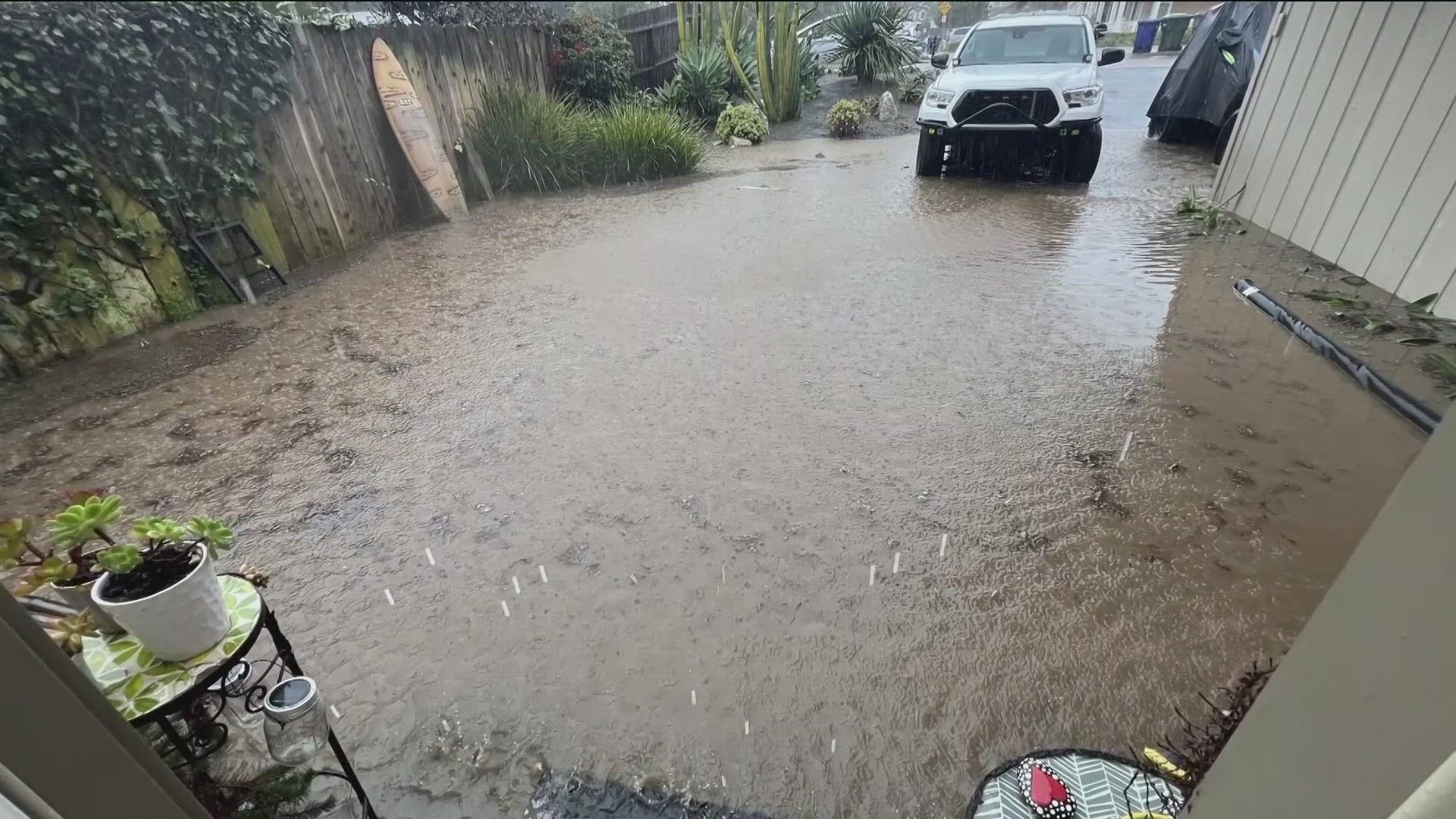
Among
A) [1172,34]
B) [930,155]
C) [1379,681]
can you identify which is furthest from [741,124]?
[1379,681]

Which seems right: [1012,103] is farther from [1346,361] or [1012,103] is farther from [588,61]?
[588,61]

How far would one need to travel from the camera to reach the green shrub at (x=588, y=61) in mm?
8289

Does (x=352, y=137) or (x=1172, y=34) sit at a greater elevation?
(x=1172, y=34)

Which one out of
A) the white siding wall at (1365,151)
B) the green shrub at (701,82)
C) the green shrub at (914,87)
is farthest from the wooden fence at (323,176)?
the green shrub at (914,87)

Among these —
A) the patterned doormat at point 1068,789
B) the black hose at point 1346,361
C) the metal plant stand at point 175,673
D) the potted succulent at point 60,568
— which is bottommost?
the patterned doormat at point 1068,789

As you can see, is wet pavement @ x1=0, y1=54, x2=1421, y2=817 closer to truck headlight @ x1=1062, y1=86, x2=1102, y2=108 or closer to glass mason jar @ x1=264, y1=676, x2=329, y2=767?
glass mason jar @ x1=264, y1=676, x2=329, y2=767

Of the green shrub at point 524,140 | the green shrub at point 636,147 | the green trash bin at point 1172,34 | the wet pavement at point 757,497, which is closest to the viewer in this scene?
the wet pavement at point 757,497

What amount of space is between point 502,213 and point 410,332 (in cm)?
290

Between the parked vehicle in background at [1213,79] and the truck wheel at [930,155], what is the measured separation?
103 inches

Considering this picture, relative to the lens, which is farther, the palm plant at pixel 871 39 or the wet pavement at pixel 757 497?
the palm plant at pixel 871 39

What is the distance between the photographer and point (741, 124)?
930cm

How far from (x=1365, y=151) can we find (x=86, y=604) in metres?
5.85

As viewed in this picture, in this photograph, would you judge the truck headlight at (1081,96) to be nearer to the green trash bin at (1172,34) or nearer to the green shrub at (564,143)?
the green trash bin at (1172,34)

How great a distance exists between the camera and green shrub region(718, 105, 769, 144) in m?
9.30
